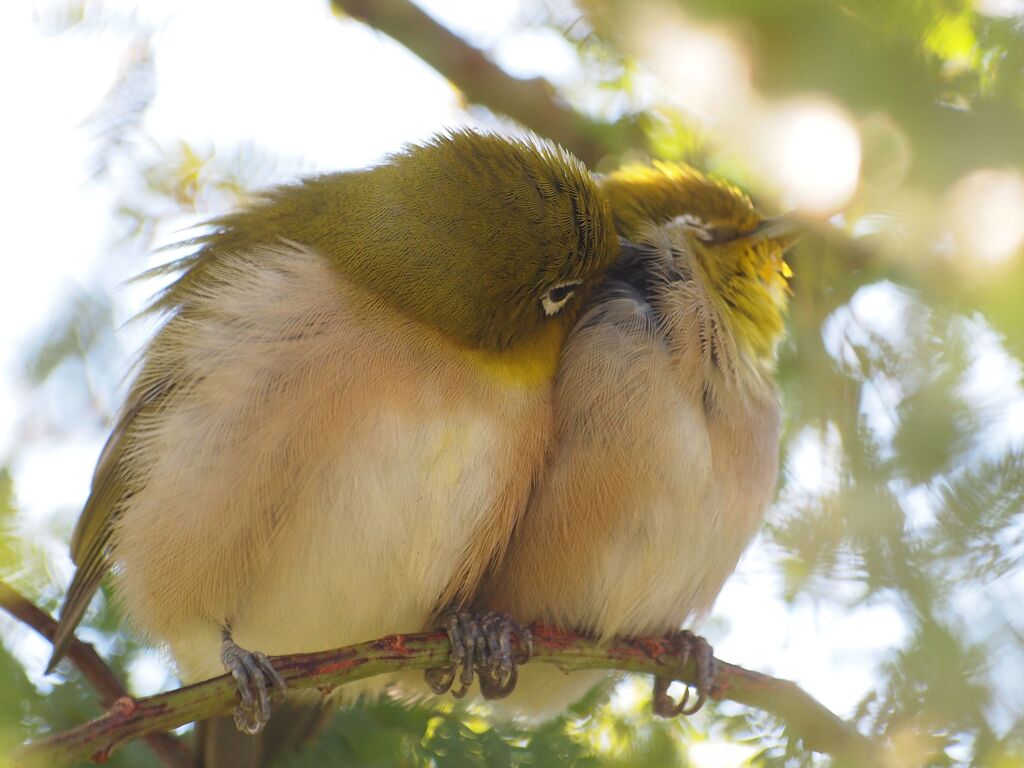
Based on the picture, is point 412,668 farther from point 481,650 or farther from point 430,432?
point 430,432

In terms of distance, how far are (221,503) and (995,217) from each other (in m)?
2.19

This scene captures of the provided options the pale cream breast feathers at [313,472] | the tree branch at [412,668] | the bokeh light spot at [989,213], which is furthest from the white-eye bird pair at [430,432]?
the bokeh light spot at [989,213]

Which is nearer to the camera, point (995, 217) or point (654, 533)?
point (995, 217)

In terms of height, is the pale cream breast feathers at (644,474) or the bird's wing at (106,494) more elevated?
the pale cream breast feathers at (644,474)

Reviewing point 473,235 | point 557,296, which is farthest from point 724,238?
point 473,235

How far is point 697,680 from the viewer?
3514mm

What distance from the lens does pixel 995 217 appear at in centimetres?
195

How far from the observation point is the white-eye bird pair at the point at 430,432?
10.3ft

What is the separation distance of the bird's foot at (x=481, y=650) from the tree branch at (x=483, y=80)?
229cm

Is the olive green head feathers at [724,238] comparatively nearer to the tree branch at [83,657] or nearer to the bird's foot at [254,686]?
the bird's foot at [254,686]

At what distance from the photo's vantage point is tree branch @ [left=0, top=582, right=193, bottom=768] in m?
2.94

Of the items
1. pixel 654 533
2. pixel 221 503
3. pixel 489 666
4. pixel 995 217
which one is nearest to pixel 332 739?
pixel 489 666

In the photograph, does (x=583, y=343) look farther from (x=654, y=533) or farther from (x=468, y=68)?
(x=468, y=68)

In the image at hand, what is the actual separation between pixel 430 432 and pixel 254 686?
0.85 m
